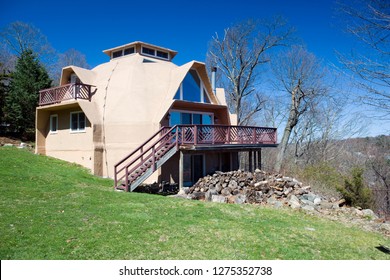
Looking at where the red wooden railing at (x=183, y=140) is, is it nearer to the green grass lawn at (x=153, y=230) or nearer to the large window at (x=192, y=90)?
the green grass lawn at (x=153, y=230)

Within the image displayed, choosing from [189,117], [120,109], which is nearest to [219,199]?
[189,117]

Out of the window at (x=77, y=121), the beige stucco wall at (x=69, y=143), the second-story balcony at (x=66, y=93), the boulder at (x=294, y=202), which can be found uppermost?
the second-story balcony at (x=66, y=93)

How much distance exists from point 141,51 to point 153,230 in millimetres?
14780

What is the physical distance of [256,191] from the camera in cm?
1287

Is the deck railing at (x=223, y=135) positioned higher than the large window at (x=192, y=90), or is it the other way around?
the large window at (x=192, y=90)

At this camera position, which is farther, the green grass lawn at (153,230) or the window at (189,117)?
the window at (189,117)

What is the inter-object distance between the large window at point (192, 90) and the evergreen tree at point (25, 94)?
1373cm

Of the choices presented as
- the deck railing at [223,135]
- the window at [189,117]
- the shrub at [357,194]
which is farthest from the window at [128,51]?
the shrub at [357,194]

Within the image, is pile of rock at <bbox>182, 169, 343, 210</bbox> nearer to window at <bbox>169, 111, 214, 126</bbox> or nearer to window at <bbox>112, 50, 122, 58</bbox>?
window at <bbox>169, 111, 214, 126</bbox>

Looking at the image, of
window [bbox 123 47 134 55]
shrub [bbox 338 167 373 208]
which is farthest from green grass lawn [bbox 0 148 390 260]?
window [bbox 123 47 134 55]

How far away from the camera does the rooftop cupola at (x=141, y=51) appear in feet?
63.3

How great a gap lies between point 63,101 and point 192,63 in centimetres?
810

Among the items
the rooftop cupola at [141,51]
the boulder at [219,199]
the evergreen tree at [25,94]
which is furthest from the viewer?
the evergreen tree at [25,94]

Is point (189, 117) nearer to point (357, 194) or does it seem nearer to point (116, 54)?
point (116, 54)
